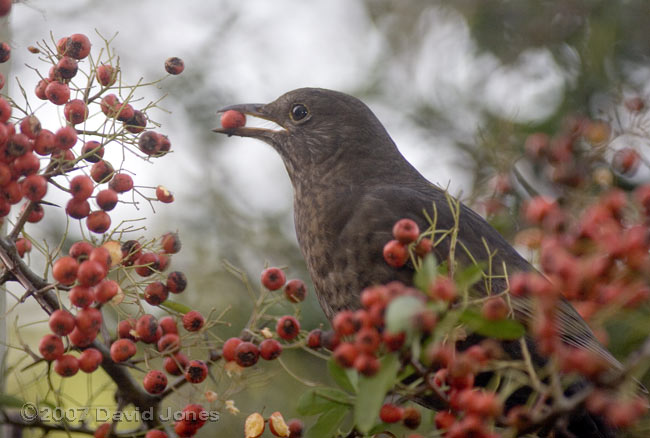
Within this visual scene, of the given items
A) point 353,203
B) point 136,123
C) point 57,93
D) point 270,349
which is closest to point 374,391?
point 270,349

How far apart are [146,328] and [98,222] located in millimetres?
288

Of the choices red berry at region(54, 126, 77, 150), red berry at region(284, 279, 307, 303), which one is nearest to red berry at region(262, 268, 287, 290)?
red berry at region(284, 279, 307, 303)

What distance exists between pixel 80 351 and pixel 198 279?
2.13 metres

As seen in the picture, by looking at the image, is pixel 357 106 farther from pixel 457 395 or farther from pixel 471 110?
pixel 457 395

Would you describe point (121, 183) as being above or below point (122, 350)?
above

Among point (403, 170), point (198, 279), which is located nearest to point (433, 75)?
point (403, 170)

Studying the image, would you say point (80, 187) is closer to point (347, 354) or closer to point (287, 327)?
point (287, 327)

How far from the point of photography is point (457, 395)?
1.56 meters

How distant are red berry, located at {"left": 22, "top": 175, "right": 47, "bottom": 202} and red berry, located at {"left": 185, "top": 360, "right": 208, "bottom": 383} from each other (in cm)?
55

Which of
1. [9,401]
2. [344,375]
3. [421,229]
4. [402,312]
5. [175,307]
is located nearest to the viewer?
[402,312]

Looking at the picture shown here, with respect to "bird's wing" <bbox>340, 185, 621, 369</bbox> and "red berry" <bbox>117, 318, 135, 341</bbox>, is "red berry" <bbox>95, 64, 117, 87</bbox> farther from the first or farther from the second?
"bird's wing" <bbox>340, 185, 621, 369</bbox>

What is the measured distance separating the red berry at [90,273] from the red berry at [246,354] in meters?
0.40

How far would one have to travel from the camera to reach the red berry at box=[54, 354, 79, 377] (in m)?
1.84

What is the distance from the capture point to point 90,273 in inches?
68.5
